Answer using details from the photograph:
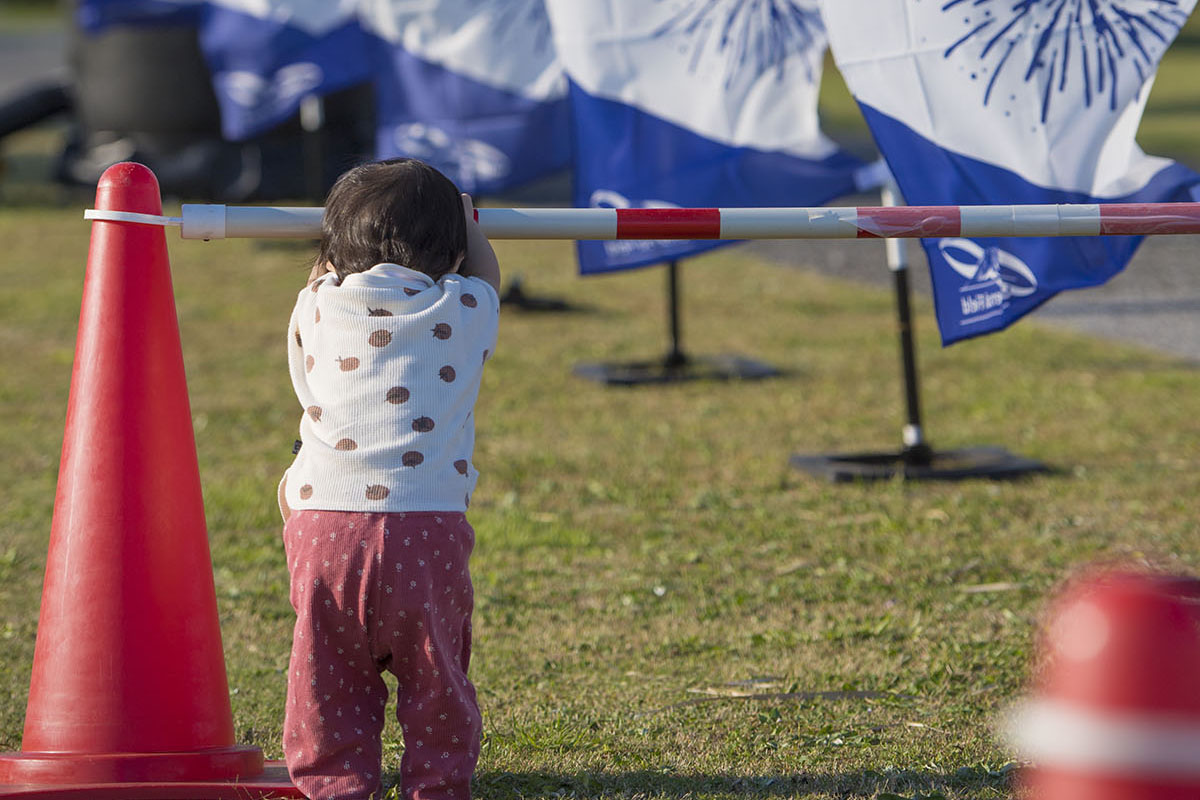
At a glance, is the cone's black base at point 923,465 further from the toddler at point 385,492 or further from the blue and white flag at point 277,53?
the blue and white flag at point 277,53

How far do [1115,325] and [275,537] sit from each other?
6.45 meters

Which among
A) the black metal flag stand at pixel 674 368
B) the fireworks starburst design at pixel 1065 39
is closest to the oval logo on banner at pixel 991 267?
the fireworks starburst design at pixel 1065 39

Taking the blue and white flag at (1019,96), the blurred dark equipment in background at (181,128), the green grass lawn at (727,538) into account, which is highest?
the blurred dark equipment in background at (181,128)

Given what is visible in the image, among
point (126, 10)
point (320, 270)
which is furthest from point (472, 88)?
point (320, 270)

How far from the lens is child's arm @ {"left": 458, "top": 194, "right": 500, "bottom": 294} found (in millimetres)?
2906

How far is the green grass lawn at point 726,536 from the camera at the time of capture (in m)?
3.54

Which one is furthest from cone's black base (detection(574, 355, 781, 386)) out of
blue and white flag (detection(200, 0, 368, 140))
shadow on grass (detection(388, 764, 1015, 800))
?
shadow on grass (detection(388, 764, 1015, 800))

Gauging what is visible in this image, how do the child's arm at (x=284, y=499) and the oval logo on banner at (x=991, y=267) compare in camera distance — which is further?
the oval logo on banner at (x=991, y=267)

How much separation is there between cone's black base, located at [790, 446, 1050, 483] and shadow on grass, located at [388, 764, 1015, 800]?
3067 mm

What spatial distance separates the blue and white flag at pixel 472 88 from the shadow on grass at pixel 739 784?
20.2 ft

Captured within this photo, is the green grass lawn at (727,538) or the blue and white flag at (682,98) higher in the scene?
the blue and white flag at (682,98)

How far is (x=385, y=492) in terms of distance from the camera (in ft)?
8.88

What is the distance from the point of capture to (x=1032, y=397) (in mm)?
7918

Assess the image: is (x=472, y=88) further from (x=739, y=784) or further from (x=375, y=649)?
(x=375, y=649)
